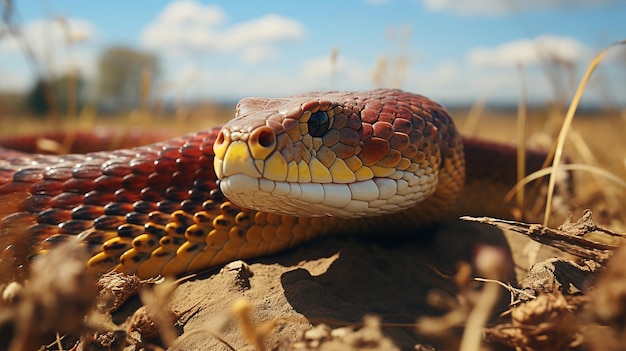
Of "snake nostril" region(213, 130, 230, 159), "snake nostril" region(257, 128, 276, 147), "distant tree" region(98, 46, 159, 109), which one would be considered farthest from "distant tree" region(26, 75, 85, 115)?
"distant tree" region(98, 46, 159, 109)

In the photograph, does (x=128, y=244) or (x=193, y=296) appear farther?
(x=128, y=244)

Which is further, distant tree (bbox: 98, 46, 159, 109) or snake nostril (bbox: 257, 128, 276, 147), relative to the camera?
distant tree (bbox: 98, 46, 159, 109)

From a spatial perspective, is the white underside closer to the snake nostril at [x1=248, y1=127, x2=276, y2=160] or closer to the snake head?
the snake head

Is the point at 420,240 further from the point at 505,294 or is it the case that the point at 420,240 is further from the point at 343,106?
the point at 343,106

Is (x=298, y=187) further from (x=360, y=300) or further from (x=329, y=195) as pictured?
(x=360, y=300)

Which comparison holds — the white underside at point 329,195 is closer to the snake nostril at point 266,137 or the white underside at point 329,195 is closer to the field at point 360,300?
the snake nostril at point 266,137

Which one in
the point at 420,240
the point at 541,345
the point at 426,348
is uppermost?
the point at 541,345

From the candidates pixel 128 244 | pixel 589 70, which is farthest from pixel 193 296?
pixel 589 70

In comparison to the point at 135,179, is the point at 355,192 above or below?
above
